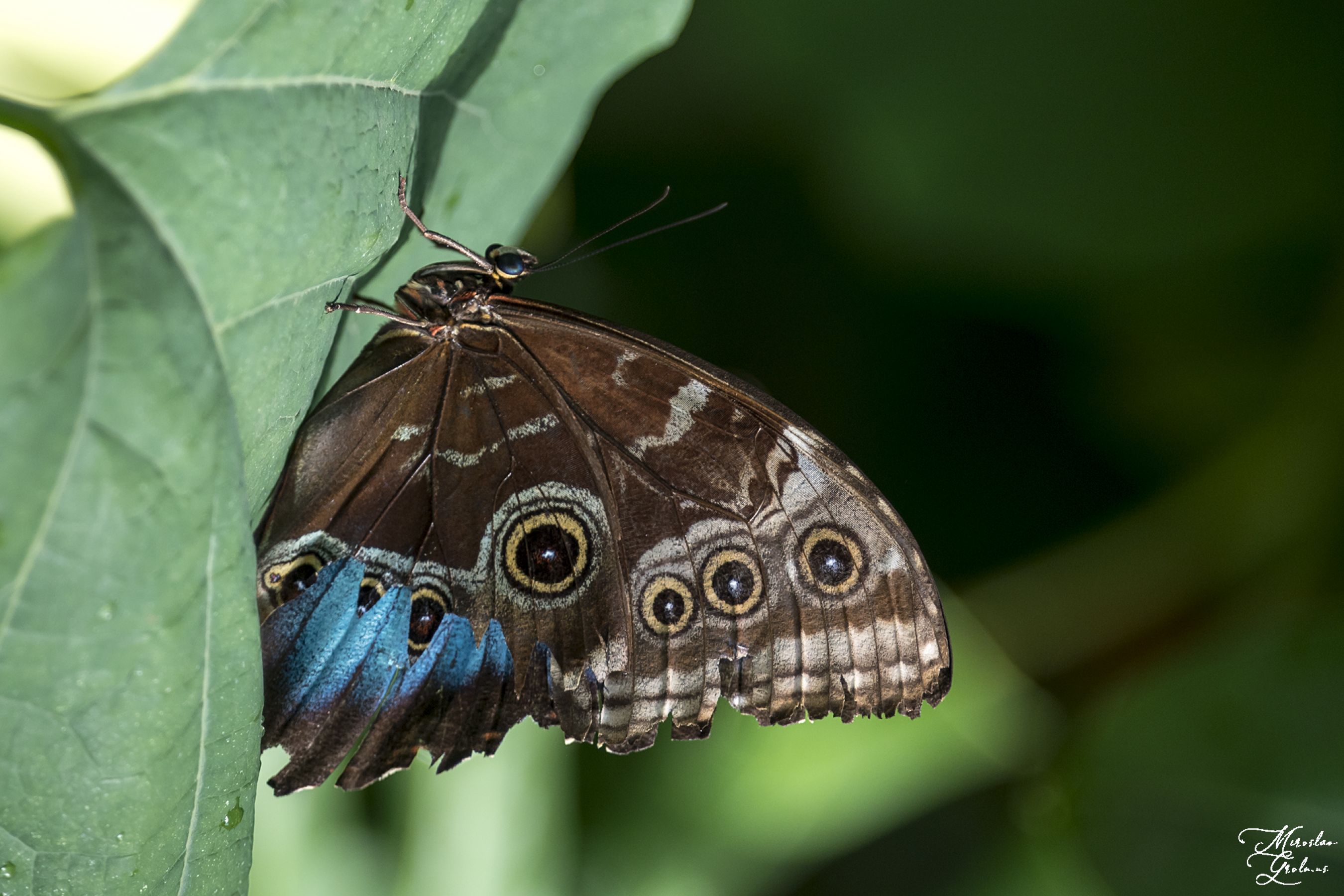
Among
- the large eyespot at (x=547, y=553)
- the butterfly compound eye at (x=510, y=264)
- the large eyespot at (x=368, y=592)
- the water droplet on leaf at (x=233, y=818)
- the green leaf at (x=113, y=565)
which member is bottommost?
the water droplet on leaf at (x=233, y=818)

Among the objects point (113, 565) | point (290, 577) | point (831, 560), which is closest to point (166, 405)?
point (113, 565)

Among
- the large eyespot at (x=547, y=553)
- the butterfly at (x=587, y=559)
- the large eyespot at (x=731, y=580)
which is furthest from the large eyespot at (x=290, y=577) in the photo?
the large eyespot at (x=731, y=580)

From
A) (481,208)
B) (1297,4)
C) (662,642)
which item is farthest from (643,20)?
(1297,4)

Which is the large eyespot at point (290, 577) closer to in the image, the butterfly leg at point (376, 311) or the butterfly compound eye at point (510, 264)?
the butterfly leg at point (376, 311)

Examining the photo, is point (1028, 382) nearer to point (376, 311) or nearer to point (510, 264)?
point (510, 264)

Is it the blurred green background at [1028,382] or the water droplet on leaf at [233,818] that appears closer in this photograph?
the water droplet on leaf at [233,818]
